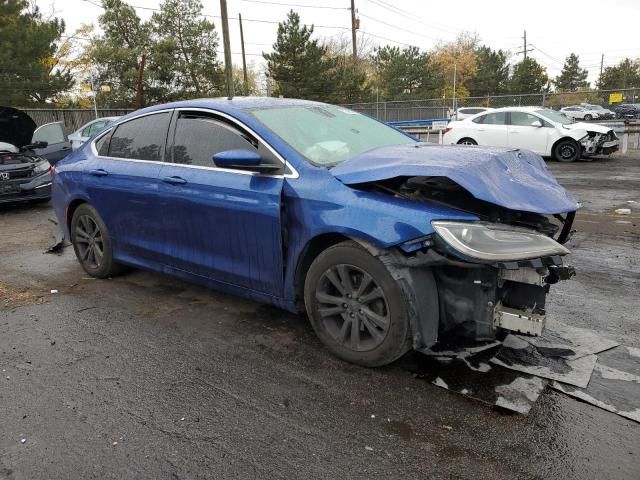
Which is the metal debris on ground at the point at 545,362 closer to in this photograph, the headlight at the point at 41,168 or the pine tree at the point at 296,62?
the headlight at the point at 41,168

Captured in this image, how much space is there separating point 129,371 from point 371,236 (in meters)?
1.80

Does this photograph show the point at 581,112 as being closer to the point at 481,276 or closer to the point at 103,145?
the point at 103,145

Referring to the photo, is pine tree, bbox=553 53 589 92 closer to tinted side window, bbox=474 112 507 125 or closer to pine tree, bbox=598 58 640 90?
pine tree, bbox=598 58 640 90

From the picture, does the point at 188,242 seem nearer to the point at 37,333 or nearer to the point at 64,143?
the point at 37,333

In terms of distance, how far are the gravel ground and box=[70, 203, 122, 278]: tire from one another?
0.58 meters

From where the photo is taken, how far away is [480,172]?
2.92 metres

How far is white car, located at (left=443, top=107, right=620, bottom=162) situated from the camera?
1417 cm

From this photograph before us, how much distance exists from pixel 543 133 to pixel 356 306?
13.4m

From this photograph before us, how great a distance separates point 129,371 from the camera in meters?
3.32

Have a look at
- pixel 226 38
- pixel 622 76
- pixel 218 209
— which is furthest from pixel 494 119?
pixel 622 76

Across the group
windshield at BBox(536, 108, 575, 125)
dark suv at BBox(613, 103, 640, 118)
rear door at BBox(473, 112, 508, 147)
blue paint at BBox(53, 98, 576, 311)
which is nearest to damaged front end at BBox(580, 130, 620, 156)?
windshield at BBox(536, 108, 575, 125)

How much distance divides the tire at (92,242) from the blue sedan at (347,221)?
0.55 meters

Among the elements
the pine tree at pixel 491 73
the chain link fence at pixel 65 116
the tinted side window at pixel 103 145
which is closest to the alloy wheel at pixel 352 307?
the tinted side window at pixel 103 145

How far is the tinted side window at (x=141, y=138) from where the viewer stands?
14.4ft
